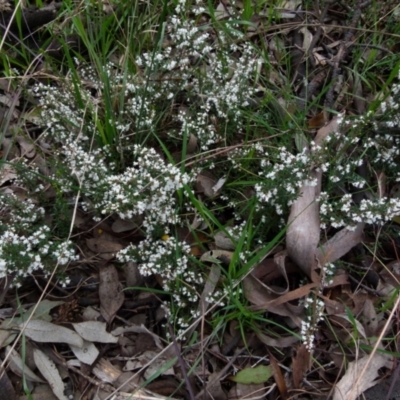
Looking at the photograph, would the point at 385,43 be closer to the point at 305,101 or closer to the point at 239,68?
the point at 305,101

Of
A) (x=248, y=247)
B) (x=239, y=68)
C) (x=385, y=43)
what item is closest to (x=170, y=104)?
(x=239, y=68)

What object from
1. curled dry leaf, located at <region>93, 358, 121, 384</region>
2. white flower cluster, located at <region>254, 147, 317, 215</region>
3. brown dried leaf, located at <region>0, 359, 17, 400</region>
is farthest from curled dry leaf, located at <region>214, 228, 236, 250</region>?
brown dried leaf, located at <region>0, 359, 17, 400</region>

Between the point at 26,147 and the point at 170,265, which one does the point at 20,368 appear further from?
the point at 26,147

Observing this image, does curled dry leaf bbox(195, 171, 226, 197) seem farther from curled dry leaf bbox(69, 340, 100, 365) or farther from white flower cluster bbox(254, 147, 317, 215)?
curled dry leaf bbox(69, 340, 100, 365)

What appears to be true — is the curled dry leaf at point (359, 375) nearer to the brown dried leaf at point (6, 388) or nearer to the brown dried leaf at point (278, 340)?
the brown dried leaf at point (278, 340)

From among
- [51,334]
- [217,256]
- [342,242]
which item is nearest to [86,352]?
[51,334]

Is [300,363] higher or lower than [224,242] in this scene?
lower

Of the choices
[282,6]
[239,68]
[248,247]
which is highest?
[282,6]
